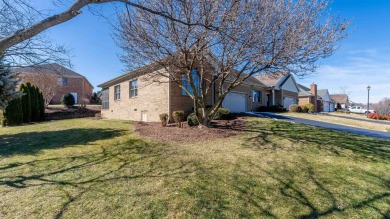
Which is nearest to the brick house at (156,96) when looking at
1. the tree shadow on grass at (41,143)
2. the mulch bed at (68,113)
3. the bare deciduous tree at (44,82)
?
the mulch bed at (68,113)

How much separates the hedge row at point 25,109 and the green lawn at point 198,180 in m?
11.8

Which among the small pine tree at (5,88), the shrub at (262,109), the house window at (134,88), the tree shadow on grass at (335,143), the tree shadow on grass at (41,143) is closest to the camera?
the small pine tree at (5,88)

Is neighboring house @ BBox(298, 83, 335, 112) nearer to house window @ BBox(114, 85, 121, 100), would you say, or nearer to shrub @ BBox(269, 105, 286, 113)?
shrub @ BBox(269, 105, 286, 113)

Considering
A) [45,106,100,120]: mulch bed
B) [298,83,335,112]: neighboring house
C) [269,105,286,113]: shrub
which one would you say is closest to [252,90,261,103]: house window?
[269,105,286,113]: shrub

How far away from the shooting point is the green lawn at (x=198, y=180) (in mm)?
3908

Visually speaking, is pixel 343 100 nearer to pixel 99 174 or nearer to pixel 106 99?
pixel 106 99

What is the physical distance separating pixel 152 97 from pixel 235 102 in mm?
8403

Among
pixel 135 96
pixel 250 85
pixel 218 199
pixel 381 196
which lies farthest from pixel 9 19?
pixel 250 85

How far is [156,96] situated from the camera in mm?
14711

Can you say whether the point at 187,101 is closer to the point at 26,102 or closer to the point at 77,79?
the point at 26,102

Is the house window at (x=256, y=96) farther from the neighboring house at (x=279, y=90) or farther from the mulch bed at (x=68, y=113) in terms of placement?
the mulch bed at (x=68, y=113)

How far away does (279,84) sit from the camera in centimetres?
2656

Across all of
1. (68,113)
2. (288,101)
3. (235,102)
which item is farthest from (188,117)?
(288,101)

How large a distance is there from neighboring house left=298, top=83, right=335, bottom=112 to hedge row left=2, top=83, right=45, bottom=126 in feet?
108
